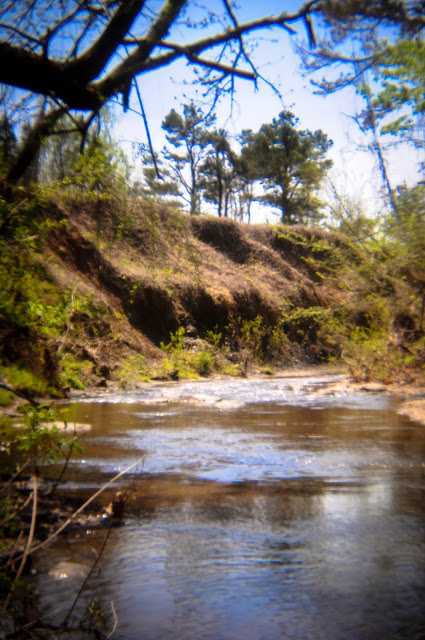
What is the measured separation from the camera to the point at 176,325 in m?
20.8

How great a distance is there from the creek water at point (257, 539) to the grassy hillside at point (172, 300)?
1316 mm

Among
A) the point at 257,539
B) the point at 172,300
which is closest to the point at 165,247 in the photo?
the point at 172,300

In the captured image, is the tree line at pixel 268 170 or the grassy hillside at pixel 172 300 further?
the tree line at pixel 268 170

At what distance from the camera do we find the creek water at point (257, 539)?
7.83 ft

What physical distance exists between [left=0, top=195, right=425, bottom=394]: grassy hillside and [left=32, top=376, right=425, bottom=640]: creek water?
4.32 feet

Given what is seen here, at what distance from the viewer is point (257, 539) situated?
10.8 feet

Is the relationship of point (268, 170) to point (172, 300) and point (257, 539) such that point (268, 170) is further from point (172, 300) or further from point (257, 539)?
point (257, 539)

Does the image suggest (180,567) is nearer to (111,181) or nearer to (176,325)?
(111,181)

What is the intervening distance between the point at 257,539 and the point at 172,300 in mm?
17989

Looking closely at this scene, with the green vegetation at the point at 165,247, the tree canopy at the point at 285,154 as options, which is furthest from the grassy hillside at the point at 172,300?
the tree canopy at the point at 285,154

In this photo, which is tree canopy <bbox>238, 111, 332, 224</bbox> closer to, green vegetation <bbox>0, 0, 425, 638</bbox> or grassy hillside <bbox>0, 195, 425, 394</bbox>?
green vegetation <bbox>0, 0, 425, 638</bbox>

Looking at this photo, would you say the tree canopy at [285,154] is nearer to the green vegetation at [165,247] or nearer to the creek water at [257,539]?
the green vegetation at [165,247]

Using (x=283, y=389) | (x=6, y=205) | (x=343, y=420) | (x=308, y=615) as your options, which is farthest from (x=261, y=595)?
(x=283, y=389)

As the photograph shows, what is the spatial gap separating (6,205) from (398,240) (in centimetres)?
932
